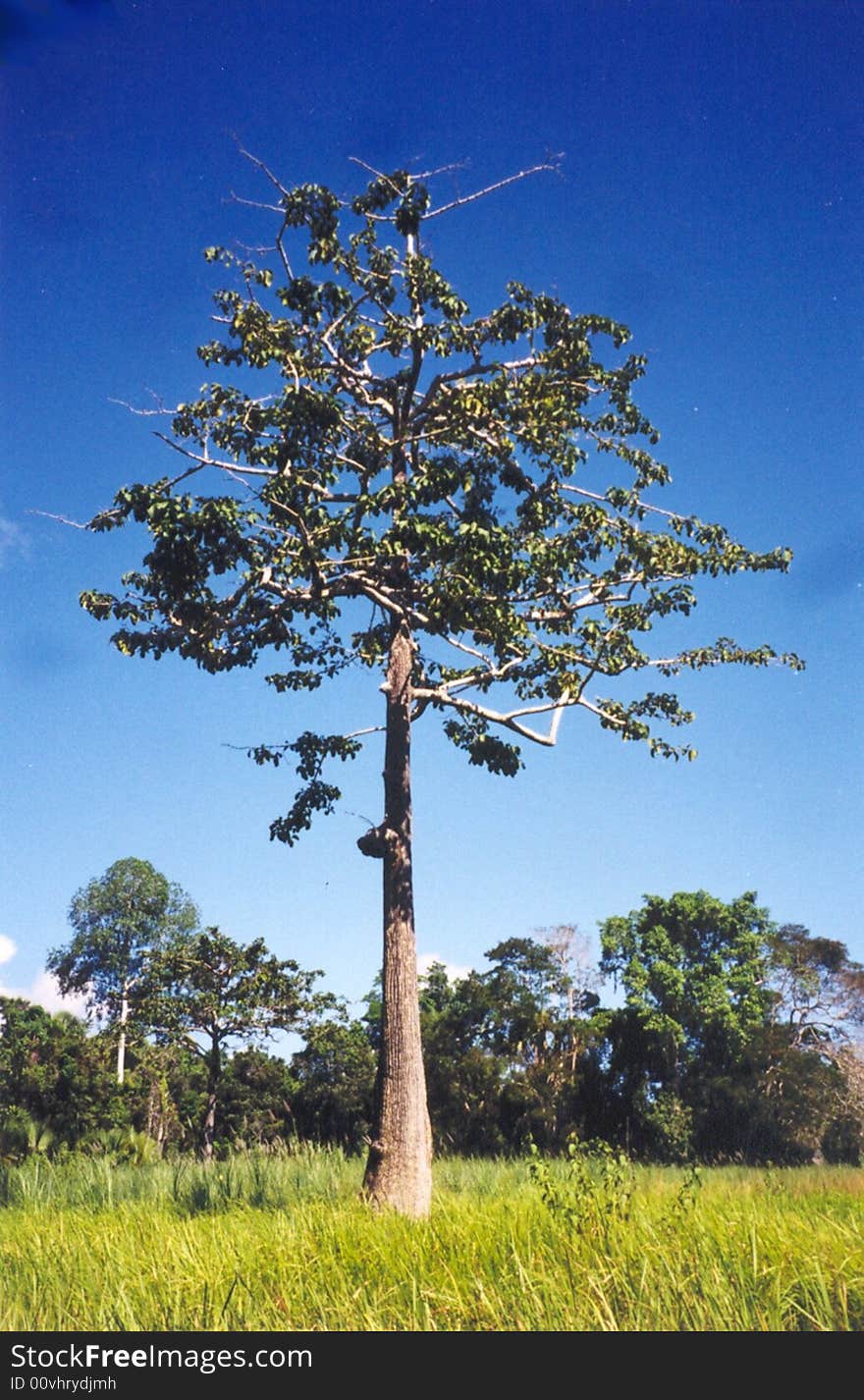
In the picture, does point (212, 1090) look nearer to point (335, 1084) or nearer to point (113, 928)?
point (335, 1084)

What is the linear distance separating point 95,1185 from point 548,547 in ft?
31.1

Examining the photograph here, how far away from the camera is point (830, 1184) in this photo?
39.6ft

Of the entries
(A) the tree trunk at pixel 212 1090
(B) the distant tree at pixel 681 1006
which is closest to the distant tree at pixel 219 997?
(A) the tree trunk at pixel 212 1090

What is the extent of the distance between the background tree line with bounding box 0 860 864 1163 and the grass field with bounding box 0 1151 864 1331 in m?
13.6

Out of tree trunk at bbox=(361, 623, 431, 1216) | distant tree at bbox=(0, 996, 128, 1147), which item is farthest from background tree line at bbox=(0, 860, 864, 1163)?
tree trunk at bbox=(361, 623, 431, 1216)

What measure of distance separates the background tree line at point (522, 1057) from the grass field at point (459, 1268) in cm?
1360

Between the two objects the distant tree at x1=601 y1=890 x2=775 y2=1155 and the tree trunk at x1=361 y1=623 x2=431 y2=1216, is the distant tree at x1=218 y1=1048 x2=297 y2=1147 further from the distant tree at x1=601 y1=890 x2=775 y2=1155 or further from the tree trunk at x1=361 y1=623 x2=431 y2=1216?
the tree trunk at x1=361 y1=623 x2=431 y2=1216

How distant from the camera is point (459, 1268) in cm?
571

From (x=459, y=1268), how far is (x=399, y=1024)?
5.17 m

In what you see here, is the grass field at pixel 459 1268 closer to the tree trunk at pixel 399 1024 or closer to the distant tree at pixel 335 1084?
the tree trunk at pixel 399 1024

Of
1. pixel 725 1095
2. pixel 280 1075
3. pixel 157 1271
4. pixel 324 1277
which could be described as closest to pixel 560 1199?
pixel 324 1277

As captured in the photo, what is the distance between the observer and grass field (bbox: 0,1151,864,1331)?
15.0 feet

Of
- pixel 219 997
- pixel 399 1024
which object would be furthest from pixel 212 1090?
pixel 399 1024
